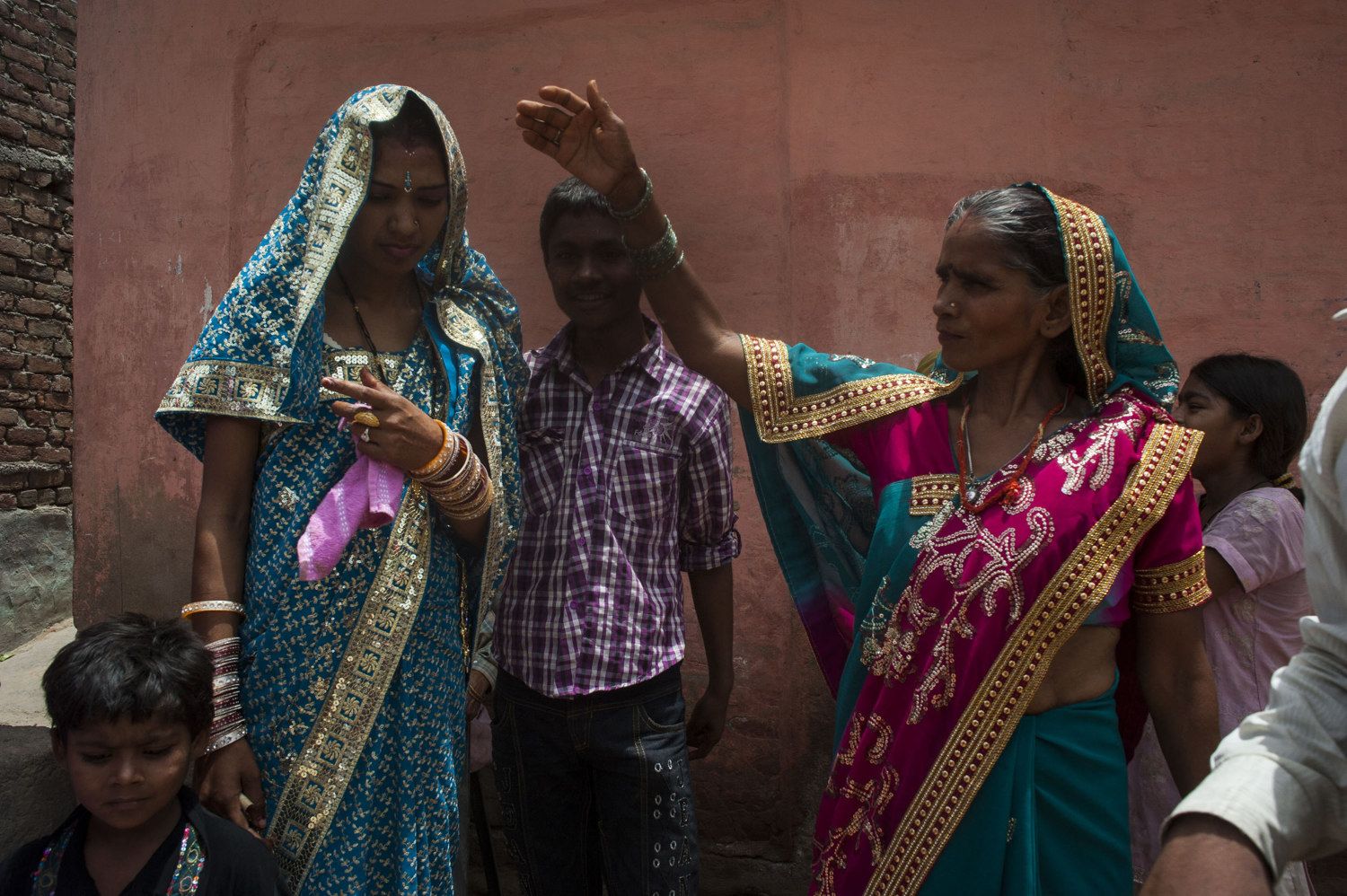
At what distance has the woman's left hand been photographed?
1.67 m

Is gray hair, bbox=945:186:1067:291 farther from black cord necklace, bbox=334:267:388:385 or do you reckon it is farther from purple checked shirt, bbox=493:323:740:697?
black cord necklace, bbox=334:267:388:385

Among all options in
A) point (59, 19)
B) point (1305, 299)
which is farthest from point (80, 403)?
point (1305, 299)

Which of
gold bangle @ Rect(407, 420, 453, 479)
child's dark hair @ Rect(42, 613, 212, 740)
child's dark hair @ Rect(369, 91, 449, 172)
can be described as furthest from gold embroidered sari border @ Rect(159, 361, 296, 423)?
child's dark hair @ Rect(369, 91, 449, 172)

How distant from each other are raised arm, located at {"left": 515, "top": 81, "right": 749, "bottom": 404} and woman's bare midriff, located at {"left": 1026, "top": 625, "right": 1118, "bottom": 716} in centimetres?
80

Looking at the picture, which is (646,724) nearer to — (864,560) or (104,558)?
(864,560)

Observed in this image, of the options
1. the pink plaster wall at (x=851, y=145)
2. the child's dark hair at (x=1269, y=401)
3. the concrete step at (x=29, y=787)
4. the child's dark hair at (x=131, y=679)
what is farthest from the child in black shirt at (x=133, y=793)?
the child's dark hair at (x=1269, y=401)

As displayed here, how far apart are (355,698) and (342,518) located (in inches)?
13.2

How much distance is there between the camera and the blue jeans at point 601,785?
2238 mm

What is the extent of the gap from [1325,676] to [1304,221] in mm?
2656

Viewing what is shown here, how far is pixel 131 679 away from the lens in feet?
5.19

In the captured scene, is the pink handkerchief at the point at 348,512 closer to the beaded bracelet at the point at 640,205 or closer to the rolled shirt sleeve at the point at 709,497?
the beaded bracelet at the point at 640,205

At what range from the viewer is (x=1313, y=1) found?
307cm

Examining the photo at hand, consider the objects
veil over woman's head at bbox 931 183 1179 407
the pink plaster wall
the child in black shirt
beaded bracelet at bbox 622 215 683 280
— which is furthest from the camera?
the pink plaster wall

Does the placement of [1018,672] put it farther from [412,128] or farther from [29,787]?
[29,787]
